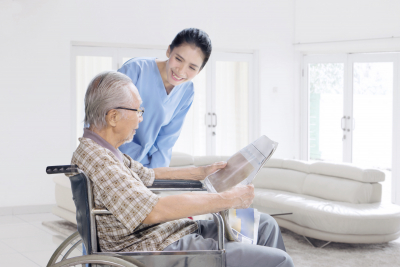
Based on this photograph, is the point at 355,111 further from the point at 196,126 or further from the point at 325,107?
the point at 196,126

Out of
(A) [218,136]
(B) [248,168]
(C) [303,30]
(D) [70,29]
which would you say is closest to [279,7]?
(C) [303,30]

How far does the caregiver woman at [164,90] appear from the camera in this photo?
1829 mm

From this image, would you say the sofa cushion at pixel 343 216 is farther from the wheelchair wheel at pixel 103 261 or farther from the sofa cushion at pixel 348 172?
the wheelchair wheel at pixel 103 261

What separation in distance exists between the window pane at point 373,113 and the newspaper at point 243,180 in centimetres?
475

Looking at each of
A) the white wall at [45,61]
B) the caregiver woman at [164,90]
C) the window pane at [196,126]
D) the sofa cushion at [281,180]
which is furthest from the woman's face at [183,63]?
the window pane at [196,126]

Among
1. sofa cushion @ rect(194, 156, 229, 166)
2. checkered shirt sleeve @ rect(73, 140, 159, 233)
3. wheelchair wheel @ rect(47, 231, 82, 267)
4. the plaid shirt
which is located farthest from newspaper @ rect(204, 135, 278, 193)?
sofa cushion @ rect(194, 156, 229, 166)

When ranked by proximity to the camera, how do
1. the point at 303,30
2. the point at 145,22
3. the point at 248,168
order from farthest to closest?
the point at 303,30 → the point at 145,22 → the point at 248,168

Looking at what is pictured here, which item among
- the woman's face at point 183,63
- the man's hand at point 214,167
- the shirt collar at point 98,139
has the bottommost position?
the man's hand at point 214,167

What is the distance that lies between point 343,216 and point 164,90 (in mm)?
2253

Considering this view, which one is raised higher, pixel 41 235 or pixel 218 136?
pixel 218 136

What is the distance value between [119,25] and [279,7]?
2.53 meters

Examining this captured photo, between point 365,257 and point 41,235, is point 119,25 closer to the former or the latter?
point 41,235

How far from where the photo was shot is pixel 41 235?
421 centimetres

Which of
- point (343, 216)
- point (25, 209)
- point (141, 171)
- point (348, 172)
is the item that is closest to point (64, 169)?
point (141, 171)
